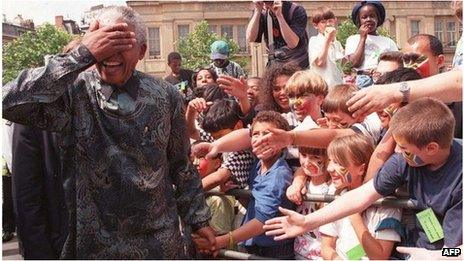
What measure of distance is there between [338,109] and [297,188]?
51 cm

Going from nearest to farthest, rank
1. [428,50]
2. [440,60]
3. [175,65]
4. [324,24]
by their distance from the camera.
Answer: [428,50]
[440,60]
[324,24]
[175,65]

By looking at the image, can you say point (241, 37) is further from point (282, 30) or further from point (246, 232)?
point (246, 232)

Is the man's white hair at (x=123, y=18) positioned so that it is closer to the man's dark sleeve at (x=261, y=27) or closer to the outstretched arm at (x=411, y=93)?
the outstretched arm at (x=411, y=93)

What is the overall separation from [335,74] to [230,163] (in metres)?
1.84

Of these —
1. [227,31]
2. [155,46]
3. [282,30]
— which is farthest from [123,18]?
[155,46]

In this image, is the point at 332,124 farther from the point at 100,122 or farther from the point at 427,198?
the point at 100,122

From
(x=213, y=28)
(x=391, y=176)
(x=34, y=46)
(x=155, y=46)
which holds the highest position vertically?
(x=34, y=46)

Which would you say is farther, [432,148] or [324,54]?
[324,54]

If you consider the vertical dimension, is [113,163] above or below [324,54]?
below

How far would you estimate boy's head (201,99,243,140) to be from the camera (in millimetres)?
3795

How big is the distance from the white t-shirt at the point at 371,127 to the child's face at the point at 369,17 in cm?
225

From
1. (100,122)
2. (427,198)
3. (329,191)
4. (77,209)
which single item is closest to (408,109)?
(427,198)

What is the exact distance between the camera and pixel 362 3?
529 cm

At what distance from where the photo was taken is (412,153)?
2420 millimetres
